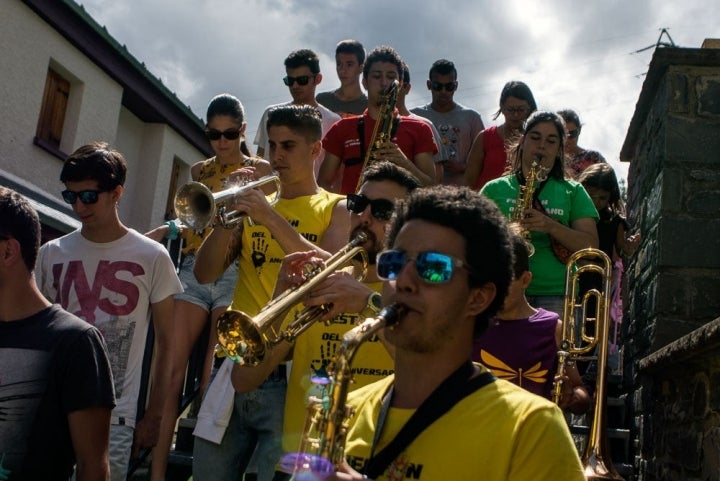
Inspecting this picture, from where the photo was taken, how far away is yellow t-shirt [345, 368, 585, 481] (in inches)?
88.3

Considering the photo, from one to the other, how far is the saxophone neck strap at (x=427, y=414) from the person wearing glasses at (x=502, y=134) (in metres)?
4.63

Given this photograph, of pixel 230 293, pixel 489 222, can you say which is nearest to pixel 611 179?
pixel 230 293

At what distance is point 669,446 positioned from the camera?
5.39 metres

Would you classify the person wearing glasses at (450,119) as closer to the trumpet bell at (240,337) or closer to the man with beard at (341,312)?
the man with beard at (341,312)

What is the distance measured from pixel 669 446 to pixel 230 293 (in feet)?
9.49

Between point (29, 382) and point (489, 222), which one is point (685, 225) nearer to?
point (489, 222)

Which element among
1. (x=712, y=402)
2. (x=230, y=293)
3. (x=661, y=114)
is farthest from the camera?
(x=661, y=114)

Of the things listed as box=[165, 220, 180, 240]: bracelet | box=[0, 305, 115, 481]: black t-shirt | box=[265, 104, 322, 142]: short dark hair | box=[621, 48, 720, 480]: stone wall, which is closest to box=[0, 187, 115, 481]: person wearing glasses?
box=[0, 305, 115, 481]: black t-shirt

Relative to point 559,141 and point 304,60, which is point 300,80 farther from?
point 559,141

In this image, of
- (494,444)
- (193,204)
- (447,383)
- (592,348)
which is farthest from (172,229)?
(494,444)

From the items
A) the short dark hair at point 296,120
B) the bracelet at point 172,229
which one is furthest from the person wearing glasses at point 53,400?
the bracelet at point 172,229

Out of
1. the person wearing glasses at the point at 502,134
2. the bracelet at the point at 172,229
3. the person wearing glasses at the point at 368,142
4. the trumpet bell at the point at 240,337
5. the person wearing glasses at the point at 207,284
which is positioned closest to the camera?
the trumpet bell at the point at 240,337

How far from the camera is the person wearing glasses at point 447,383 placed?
89.1 inches

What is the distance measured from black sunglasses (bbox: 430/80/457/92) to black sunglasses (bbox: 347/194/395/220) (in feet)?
13.0
